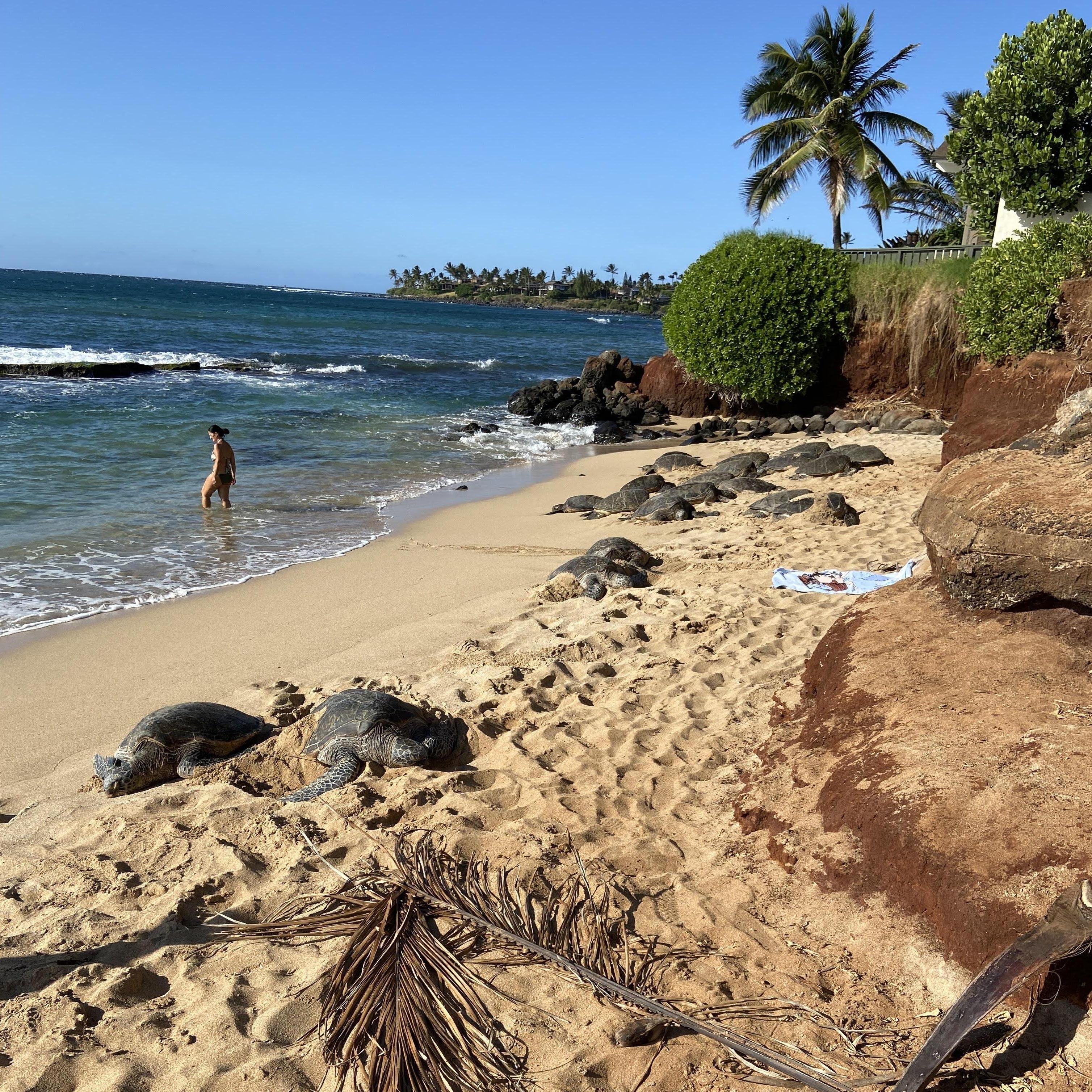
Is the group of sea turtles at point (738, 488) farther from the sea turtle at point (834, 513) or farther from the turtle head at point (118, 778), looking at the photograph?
the turtle head at point (118, 778)

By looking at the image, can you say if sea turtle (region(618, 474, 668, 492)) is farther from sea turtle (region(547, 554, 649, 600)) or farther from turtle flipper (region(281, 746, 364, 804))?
turtle flipper (region(281, 746, 364, 804))

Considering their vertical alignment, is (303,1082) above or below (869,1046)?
below

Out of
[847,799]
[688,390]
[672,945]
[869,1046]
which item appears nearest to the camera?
[869,1046]

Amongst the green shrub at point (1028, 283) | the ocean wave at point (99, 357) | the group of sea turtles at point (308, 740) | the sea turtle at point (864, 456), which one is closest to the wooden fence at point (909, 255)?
the green shrub at point (1028, 283)

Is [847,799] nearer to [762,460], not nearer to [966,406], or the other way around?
[966,406]

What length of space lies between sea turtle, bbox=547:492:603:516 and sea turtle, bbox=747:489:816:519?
7.47ft

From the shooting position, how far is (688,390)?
20.5m

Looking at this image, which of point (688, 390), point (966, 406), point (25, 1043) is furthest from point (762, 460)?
point (25, 1043)

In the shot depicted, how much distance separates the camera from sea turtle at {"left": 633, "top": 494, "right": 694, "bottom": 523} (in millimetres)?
10617

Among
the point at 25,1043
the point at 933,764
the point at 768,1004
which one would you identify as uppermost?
the point at 933,764

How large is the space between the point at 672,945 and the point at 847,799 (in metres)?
0.94

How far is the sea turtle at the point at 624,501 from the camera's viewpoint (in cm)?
1145

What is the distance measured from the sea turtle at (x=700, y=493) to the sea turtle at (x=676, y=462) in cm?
231

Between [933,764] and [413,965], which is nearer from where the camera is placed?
[413,965]
